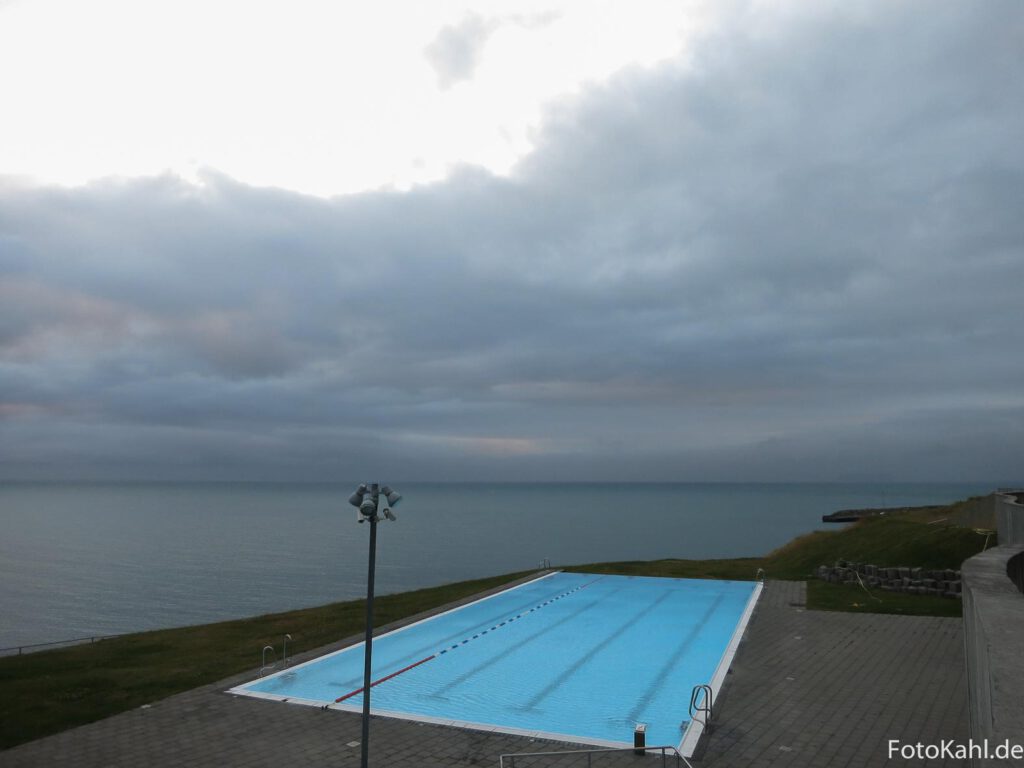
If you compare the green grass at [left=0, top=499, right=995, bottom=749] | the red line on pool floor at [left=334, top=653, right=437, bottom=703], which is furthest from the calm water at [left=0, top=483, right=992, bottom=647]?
the red line on pool floor at [left=334, top=653, right=437, bottom=703]

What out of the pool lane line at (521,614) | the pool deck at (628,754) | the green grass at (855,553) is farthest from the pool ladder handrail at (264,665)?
the green grass at (855,553)

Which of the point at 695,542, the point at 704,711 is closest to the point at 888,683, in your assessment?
Result: the point at 704,711

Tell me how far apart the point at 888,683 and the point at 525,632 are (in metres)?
10.5

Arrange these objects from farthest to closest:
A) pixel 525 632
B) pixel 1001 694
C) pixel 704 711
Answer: pixel 525 632
pixel 704 711
pixel 1001 694

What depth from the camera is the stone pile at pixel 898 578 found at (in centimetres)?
2495

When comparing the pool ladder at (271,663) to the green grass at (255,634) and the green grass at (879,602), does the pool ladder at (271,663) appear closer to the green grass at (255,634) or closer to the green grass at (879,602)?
the green grass at (255,634)

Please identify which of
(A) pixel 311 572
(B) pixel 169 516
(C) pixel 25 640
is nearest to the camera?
(C) pixel 25 640

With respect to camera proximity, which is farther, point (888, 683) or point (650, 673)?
point (650, 673)

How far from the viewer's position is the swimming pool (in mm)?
14047

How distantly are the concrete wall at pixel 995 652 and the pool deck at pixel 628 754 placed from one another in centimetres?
254

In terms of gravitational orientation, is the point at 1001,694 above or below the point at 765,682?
above

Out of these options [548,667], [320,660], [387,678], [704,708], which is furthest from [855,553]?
[320,660]

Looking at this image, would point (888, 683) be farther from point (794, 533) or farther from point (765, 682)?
point (794, 533)

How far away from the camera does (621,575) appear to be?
33812 mm
